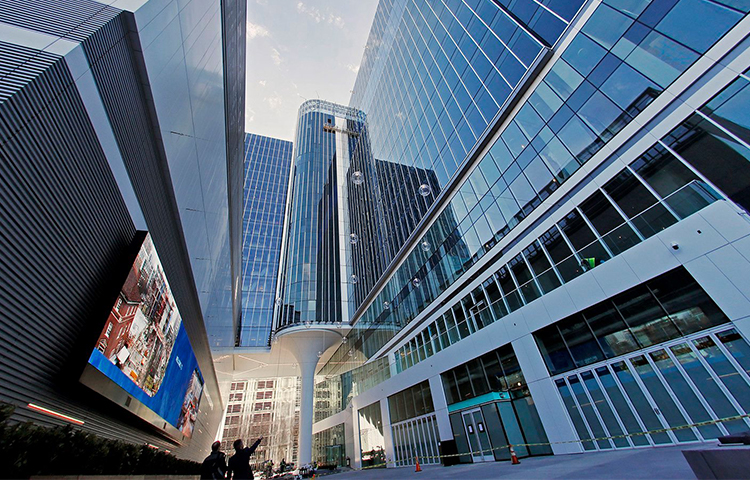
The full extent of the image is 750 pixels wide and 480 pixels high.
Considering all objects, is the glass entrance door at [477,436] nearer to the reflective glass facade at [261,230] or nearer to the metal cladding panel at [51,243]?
the metal cladding panel at [51,243]

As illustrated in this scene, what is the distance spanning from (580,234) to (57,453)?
15629 millimetres

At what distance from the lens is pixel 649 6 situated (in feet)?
36.8

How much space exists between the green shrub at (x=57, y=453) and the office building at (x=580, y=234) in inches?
544

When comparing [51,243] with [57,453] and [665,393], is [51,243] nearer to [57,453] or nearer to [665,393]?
[57,453]

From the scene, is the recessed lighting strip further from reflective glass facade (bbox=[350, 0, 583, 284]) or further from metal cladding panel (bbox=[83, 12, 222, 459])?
reflective glass facade (bbox=[350, 0, 583, 284])

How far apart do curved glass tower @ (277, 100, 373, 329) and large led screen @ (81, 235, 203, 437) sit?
2870cm

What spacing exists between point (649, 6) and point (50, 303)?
62.1ft

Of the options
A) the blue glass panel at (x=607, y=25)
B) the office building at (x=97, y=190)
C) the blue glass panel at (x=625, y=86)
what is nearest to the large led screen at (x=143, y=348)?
the office building at (x=97, y=190)

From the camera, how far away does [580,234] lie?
42.2 ft

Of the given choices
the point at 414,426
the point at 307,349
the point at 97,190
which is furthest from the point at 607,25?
the point at 307,349

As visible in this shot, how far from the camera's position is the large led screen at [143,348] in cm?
653

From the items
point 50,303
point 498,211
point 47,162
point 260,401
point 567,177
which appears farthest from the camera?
point 260,401

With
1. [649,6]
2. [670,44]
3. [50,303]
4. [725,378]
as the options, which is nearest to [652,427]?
[725,378]

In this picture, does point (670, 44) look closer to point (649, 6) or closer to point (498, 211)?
point (649, 6)
